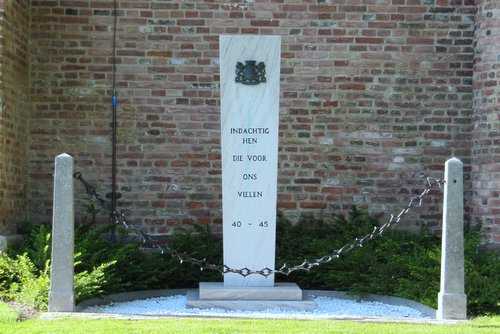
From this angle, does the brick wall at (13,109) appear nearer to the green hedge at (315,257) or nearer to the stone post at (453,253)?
the green hedge at (315,257)

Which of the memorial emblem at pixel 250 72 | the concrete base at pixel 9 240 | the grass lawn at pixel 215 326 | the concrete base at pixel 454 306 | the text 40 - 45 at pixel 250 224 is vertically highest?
the memorial emblem at pixel 250 72

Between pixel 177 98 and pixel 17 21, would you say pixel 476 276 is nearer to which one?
pixel 177 98

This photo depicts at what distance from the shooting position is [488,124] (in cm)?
935

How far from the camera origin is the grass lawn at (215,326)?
5988mm

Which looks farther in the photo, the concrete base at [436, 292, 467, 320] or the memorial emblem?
the memorial emblem

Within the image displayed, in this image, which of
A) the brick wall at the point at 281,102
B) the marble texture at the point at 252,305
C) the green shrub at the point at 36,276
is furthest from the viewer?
the brick wall at the point at 281,102

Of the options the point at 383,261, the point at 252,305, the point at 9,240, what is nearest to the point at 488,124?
the point at 383,261

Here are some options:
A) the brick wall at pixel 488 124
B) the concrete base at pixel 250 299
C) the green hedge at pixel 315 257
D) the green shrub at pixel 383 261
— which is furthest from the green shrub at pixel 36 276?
the brick wall at pixel 488 124

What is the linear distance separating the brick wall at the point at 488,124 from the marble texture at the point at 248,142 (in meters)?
2.86

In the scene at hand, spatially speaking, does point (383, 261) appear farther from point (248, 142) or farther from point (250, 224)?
point (248, 142)

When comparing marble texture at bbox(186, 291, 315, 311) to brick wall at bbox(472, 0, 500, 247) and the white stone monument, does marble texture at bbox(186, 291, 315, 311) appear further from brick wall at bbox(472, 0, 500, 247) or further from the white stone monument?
brick wall at bbox(472, 0, 500, 247)

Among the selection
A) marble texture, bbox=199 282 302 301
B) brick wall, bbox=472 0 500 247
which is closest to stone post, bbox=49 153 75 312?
marble texture, bbox=199 282 302 301

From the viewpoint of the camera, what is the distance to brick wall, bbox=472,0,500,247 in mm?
9219

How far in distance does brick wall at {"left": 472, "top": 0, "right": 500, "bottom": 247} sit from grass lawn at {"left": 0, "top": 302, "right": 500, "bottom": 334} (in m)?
2.87
